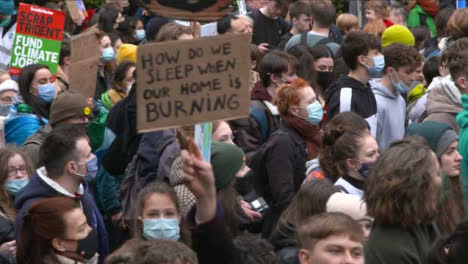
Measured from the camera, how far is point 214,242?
4.61 metres

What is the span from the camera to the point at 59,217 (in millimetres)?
5746

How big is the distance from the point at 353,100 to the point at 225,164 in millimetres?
2659

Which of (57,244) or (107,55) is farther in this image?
(107,55)

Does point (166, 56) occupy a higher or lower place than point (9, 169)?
higher

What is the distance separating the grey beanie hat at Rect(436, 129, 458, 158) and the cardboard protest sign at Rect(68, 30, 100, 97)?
4.08 meters

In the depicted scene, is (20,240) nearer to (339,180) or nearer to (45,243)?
(45,243)

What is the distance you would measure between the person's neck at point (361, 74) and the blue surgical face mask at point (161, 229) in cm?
A: 347

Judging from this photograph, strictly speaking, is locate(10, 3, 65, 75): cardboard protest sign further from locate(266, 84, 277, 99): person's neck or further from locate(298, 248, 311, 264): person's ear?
locate(298, 248, 311, 264): person's ear

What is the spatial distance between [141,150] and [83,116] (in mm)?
969

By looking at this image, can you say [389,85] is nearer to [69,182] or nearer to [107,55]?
[69,182]

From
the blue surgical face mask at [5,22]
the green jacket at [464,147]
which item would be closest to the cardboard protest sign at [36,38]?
the blue surgical face mask at [5,22]

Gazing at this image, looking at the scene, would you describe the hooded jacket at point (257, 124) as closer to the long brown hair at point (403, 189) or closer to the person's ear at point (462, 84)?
the person's ear at point (462, 84)

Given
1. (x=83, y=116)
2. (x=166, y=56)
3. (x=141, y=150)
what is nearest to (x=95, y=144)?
(x=83, y=116)

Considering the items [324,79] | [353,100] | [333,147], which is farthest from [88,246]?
[324,79]
